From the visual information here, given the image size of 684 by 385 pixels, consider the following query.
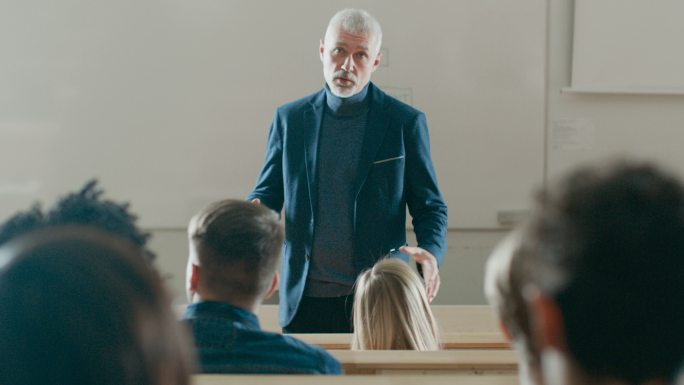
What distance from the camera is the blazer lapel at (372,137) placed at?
281cm

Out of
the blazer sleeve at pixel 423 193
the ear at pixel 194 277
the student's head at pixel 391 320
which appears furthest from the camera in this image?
the blazer sleeve at pixel 423 193

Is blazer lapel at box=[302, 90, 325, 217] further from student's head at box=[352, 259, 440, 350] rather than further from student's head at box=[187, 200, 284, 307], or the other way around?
student's head at box=[187, 200, 284, 307]

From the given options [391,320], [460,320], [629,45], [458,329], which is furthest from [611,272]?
[629,45]

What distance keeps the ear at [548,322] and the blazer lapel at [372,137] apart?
6.70ft

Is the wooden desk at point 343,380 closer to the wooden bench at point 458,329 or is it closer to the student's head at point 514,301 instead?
the student's head at point 514,301

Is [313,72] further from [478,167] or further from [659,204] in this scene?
[659,204]

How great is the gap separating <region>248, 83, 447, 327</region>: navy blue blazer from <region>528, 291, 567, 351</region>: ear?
6.54 feet

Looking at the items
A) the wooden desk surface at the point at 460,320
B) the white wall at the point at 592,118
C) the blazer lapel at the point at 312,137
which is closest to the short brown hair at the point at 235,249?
the blazer lapel at the point at 312,137

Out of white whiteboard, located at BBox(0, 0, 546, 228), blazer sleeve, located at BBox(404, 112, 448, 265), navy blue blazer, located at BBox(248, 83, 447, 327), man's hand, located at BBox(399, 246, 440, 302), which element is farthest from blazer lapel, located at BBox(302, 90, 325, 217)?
white whiteboard, located at BBox(0, 0, 546, 228)

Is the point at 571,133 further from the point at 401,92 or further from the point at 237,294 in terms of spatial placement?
the point at 237,294

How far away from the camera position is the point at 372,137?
9.30ft

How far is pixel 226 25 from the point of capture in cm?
425

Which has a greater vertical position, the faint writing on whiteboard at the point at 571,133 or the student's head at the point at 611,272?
the faint writing on whiteboard at the point at 571,133

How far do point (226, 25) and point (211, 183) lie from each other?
77cm
